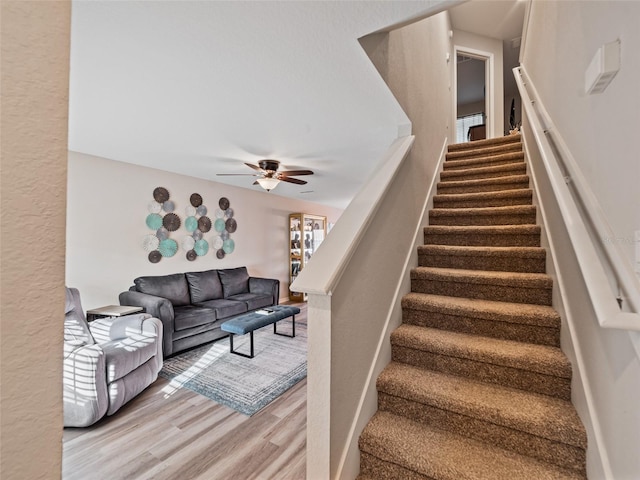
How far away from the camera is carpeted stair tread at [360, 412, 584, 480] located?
1.07m

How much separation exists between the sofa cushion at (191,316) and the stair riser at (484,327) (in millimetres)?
2764

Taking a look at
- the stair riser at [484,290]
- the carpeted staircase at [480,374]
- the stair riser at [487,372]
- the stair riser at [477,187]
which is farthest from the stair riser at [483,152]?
the stair riser at [487,372]

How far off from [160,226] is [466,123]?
22.0 feet

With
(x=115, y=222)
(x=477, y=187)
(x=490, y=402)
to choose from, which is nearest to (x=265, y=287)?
(x=115, y=222)

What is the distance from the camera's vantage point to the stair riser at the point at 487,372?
1.27 metres

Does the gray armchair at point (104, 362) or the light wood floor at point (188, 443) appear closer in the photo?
the light wood floor at point (188, 443)

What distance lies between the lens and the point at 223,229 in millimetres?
4914

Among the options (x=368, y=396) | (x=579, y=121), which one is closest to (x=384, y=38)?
(x=579, y=121)

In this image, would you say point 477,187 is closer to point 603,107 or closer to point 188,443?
point 603,107

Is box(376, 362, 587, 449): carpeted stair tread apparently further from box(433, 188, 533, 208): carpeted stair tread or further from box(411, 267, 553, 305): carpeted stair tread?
box(433, 188, 533, 208): carpeted stair tread

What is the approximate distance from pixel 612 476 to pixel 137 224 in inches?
176

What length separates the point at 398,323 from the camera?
1751 millimetres

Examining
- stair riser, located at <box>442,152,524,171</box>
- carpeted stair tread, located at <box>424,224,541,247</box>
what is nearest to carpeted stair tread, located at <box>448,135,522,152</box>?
stair riser, located at <box>442,152,524,171</box>

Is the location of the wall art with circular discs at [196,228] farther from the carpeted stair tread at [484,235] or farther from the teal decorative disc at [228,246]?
the carpeted stair tread at [484,235]
